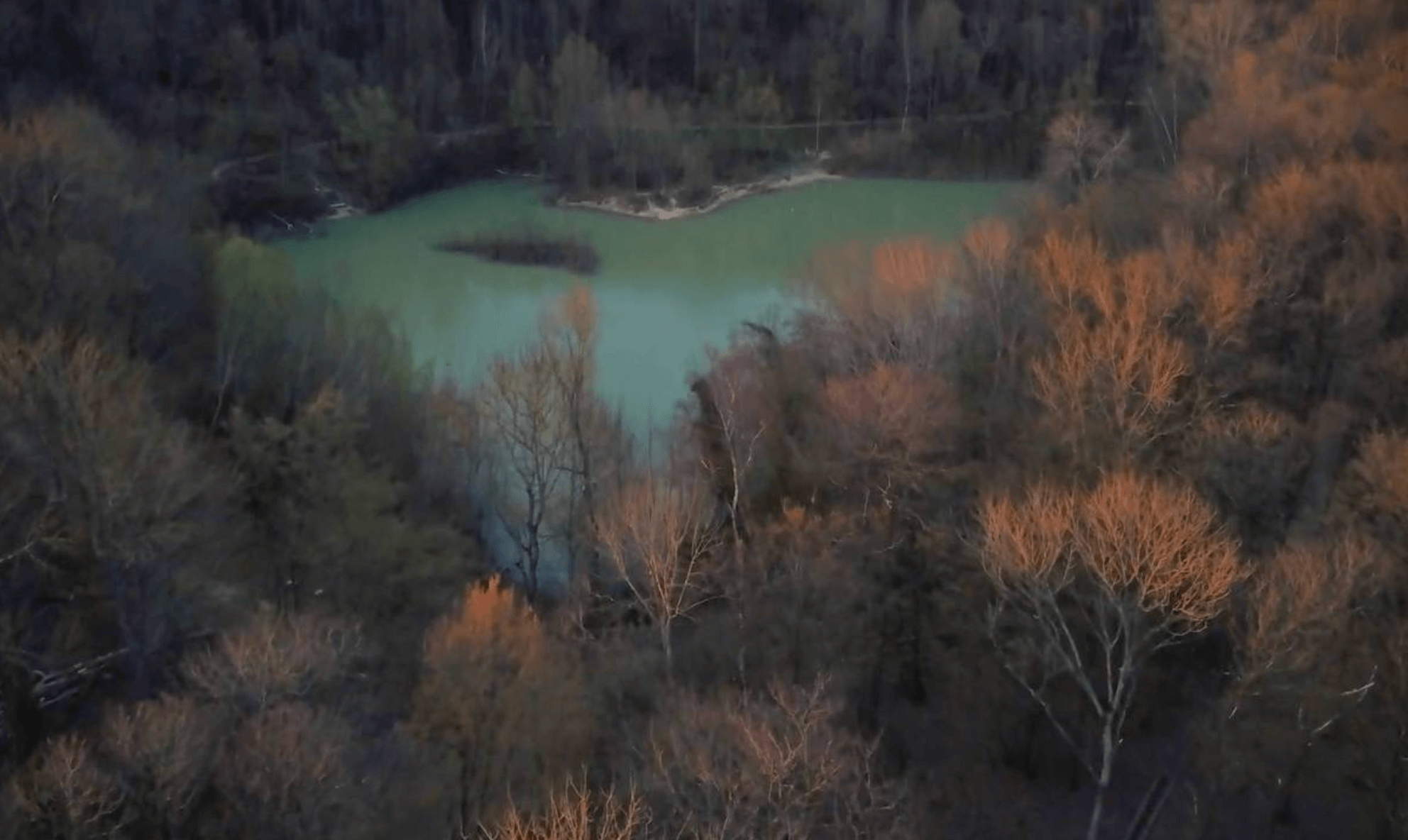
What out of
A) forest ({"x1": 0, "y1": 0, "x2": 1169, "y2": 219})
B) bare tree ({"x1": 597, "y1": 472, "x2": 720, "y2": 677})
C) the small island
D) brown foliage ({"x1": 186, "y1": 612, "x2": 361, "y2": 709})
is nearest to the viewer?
brown foliage ({"x1": 186, "y1": 612, "x2": 361, "y2": 709})

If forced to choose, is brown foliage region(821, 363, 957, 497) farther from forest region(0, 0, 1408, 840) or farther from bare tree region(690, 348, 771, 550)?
bare tree region(690, 348, 771, 550)

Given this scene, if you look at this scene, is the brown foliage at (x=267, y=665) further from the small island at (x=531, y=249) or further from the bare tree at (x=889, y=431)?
the small island at (x=531, y=249)

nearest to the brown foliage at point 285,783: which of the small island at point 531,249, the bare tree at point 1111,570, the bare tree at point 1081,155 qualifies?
the bare tree at point 1111,570

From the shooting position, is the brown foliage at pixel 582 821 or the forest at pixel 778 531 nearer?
the brown foliage at pixel 582 821

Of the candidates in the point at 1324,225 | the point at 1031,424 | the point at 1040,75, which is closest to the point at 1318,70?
the point at 1324,225

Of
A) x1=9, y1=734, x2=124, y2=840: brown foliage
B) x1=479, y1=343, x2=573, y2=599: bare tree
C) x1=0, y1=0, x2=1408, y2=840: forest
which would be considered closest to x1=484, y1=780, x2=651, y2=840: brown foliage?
x1=0, y1=0, x2=1408, y2=840: forest

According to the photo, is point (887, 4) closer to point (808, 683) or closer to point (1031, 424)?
point (1031, 424)

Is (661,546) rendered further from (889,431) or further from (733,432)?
(733,432)
